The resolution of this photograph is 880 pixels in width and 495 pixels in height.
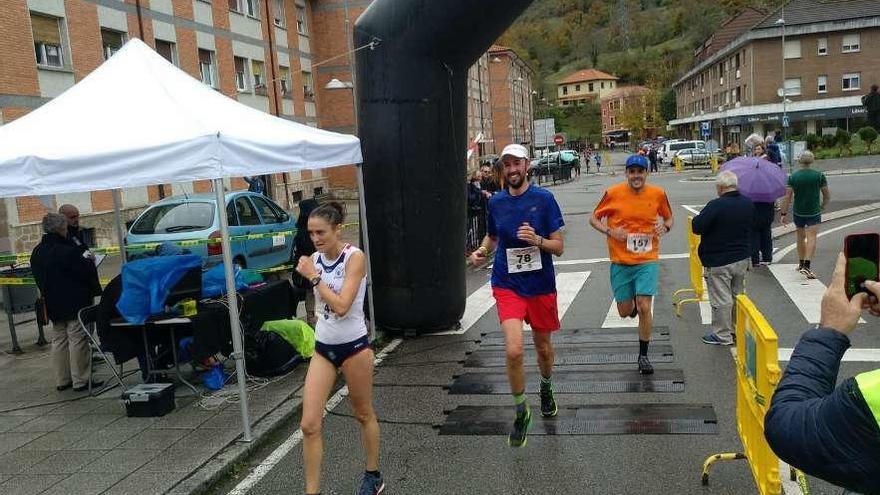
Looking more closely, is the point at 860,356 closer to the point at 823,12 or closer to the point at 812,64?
the point at 812,64

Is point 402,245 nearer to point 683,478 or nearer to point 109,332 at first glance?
point 109,332

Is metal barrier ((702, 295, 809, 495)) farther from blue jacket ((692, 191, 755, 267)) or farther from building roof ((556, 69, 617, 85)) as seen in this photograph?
building roof ((556, 69, 617, 85))

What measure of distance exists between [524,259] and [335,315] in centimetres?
163

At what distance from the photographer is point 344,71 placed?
136 ft

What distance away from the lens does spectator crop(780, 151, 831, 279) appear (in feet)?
33.8

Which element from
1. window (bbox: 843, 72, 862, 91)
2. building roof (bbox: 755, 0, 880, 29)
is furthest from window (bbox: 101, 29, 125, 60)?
window (bbox: 843, 72, 862, 91)

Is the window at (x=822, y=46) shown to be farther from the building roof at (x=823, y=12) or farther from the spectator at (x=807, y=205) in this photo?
the spectator at (x=807, y=205)

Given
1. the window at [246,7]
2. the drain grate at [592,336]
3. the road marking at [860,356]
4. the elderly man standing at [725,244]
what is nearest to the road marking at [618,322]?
the drain grate at [592,336]

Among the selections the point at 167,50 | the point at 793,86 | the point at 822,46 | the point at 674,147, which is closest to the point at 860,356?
the point at 167,50

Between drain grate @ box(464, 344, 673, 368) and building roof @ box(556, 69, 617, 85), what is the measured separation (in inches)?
5714

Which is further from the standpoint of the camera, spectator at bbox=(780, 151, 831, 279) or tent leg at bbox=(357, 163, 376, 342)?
spectator at bbox=(780, 151, 831, 279)

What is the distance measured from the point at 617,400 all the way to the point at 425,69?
412cm

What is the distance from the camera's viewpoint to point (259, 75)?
114ft

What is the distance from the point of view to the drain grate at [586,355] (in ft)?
23.1
